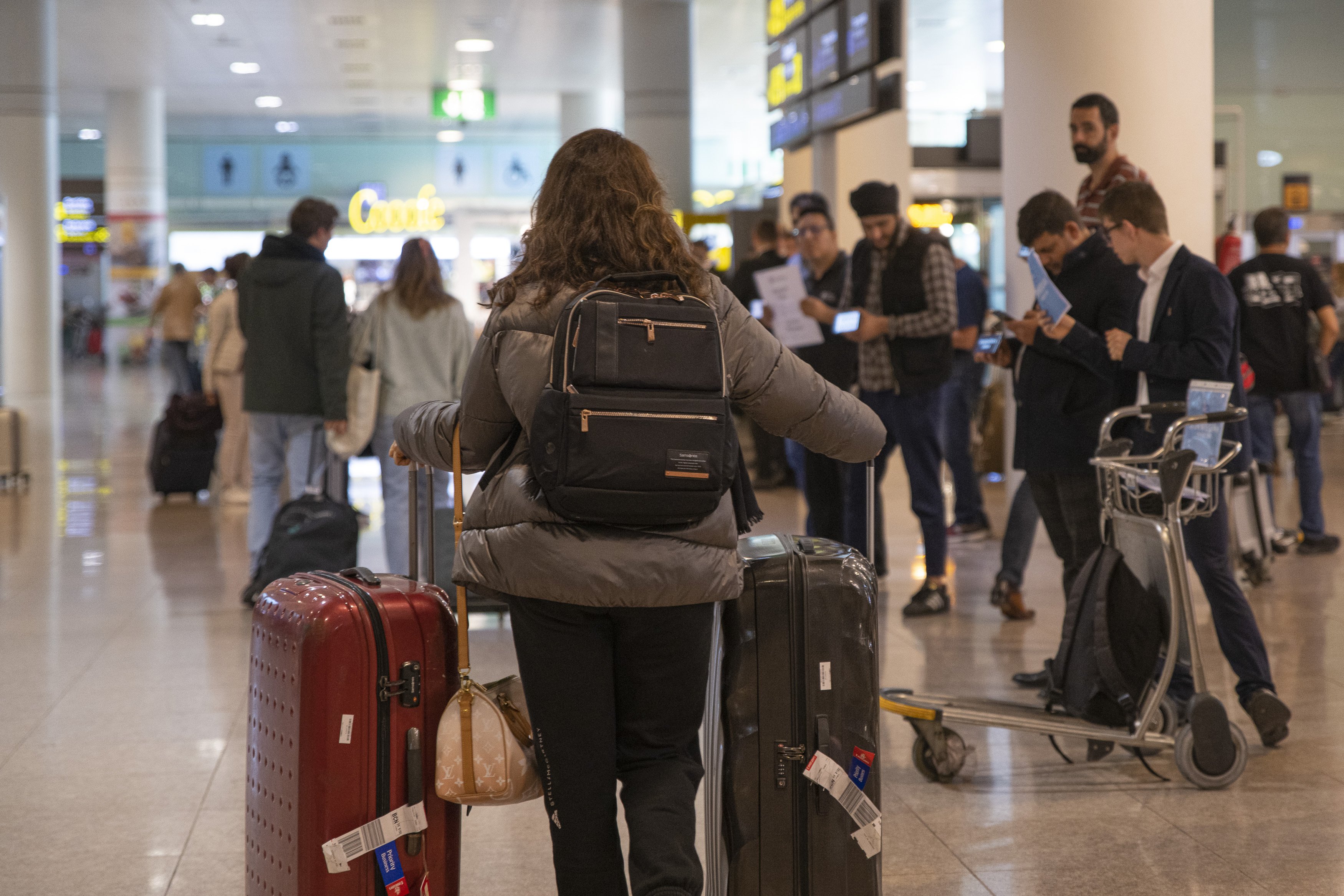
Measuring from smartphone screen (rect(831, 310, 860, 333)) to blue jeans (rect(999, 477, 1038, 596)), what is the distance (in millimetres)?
963

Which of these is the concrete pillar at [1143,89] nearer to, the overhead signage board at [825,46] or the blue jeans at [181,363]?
the overhead signage board at [825,46]

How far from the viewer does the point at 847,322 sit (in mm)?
5742

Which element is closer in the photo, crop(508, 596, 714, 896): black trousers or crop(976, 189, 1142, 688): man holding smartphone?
crop(508, 596, 714, 896): black trousers

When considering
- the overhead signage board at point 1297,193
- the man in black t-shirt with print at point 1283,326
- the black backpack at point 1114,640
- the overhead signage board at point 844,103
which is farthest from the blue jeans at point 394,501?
the overhead signage board at point 1297,193

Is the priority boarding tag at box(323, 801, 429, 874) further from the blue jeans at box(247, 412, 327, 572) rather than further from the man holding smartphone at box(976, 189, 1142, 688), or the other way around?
the blue jeans at box(247, 412, 327, 572)

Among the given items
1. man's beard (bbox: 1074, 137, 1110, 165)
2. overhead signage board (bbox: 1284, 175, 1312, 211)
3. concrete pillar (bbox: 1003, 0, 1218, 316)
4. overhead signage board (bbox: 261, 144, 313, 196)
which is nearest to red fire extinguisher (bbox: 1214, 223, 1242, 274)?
concrete pillar (bbox: 1003, 0, 1218, 316)

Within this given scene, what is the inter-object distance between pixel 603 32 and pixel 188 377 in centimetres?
793

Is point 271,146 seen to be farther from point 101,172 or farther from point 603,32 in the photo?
point 603,32

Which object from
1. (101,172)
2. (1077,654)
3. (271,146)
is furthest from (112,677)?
(101,172)

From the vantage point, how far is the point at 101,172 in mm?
36719

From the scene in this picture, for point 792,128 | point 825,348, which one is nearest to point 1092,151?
point 825,348

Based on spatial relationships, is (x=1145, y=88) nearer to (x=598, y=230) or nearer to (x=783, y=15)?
(x=783, y=15)

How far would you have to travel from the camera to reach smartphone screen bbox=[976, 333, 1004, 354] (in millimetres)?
4660

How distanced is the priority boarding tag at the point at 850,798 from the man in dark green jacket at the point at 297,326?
3.81m
